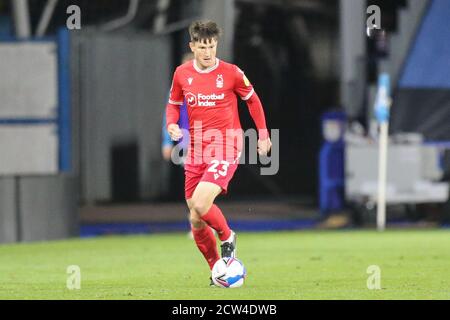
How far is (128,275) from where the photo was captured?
512 inches

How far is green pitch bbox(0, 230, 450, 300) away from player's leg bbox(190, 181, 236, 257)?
40cm

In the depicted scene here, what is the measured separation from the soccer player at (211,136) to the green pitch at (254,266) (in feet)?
1.79

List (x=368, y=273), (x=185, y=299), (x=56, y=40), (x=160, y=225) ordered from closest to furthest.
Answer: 1. (x=185, y=299)
2. (x=368, y=273)
3. (x=56, y=40)
4. (x=160, y=225)

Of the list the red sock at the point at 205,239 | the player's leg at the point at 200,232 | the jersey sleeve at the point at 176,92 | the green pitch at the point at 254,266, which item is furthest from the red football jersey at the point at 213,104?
the green pitch at the point at 254,266

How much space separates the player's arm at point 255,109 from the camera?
11.5m

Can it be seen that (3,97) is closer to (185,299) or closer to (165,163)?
(165,163)

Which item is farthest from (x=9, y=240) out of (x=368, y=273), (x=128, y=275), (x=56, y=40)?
(x=368, y=273)

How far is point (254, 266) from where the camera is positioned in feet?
46.0

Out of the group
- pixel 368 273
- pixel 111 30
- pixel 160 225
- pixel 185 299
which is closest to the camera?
pixel 185 299

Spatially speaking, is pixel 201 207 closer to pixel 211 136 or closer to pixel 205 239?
pixel 205 239

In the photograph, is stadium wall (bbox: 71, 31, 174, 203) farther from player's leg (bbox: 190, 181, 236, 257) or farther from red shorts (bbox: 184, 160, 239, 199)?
player's leg (bbox: 190, 181, 236, 257)
